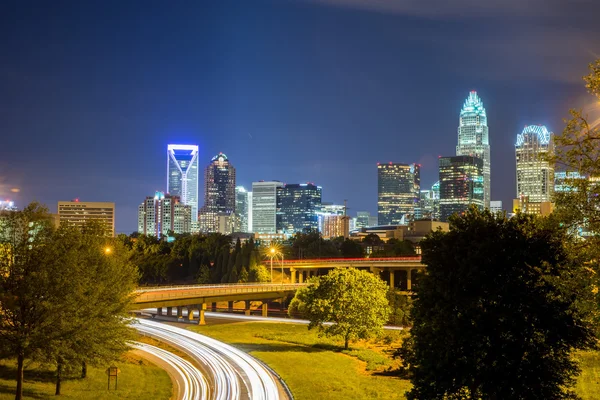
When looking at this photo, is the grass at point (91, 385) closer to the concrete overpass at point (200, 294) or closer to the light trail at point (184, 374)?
the light trail at point (184, 374)

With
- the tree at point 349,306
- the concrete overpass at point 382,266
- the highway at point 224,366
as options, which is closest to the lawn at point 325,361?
the highway at point 224,366

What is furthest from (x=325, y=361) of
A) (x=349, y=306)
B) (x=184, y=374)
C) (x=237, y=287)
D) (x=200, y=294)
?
(x=237, y=287)

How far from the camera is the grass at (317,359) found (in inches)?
1823

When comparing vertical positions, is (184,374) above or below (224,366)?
below

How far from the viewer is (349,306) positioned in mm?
68000

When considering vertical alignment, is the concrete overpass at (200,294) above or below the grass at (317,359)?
→ above

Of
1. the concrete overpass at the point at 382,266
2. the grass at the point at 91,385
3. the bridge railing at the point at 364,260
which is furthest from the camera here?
the bridge railing at the point at 364,260

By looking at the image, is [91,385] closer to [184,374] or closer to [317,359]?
[184,374]

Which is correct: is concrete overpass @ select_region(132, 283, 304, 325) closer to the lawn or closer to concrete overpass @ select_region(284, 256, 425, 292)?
the lawn

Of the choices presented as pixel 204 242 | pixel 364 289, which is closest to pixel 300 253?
pixel 204 242

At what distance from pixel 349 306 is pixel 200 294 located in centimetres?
2993

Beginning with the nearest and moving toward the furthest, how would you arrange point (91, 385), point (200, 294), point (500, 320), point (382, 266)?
point (500, 320), point (91, 385), point (200, 294), point (382, 266)

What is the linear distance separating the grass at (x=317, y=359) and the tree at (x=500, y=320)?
50.1ft

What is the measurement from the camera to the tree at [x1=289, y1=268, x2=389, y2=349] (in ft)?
222
